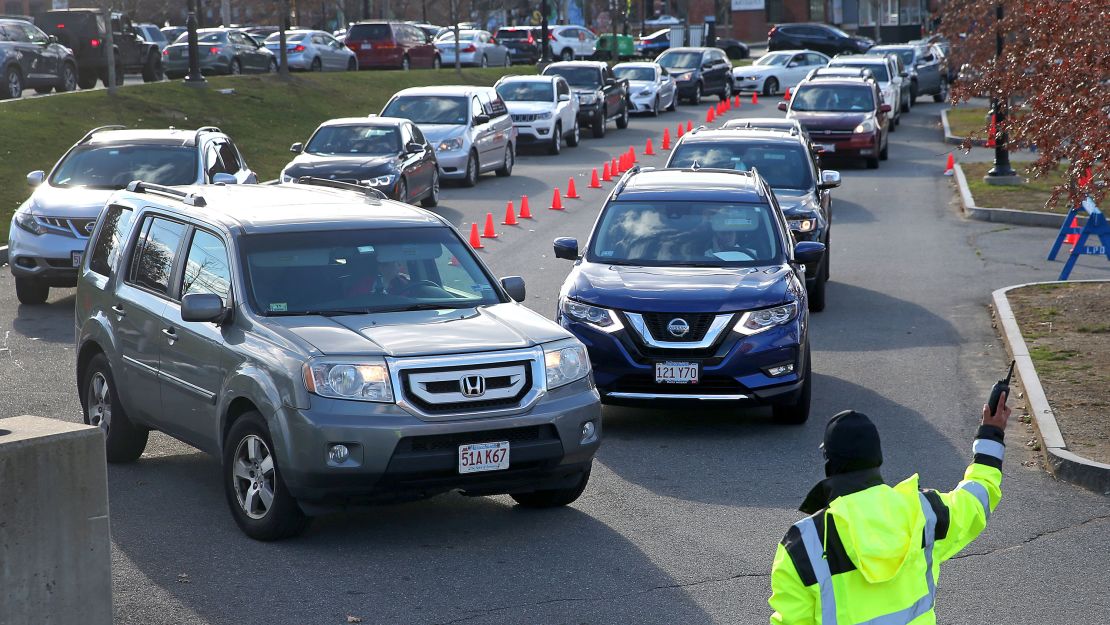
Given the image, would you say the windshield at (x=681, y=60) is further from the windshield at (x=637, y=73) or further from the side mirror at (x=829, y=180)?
the side mirror at (x=829, y=180)

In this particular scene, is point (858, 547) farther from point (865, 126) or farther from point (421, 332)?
point (865, 126)

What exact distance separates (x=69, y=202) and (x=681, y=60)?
35.6 meters

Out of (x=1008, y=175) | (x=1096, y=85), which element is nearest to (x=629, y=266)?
(x=1096, y=85)

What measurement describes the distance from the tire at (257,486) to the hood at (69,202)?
7989 mm

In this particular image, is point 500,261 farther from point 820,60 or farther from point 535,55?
point 535,55

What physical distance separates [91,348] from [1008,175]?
20.6 meters

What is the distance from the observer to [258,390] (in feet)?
24.8

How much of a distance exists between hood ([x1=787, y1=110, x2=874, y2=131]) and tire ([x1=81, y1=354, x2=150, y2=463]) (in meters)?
21.8

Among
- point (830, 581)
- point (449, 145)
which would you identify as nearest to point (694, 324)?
point (830, 581)

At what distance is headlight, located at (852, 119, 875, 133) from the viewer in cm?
2950

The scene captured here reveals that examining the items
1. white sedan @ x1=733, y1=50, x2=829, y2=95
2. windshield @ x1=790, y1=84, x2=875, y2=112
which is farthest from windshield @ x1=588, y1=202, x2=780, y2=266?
white sedan @ x1=733, y1=50, x2=829, y2=95

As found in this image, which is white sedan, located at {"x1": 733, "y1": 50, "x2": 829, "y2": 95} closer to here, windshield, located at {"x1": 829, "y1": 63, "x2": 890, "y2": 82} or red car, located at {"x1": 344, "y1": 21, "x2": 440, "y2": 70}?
red car, located at {"x1": 344, "y1": 21, "x2": 440, "y2": 70}

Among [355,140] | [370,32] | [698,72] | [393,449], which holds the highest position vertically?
[370,32]

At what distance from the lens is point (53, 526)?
592cm
